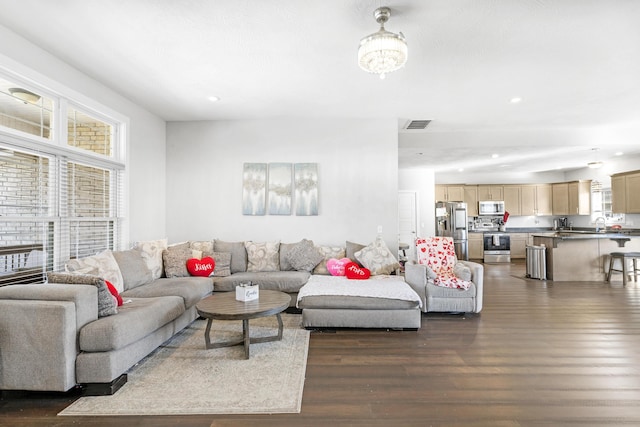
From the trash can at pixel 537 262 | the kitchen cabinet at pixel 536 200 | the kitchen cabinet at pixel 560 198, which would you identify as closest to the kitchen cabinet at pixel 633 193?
the kitchen cabinet at pixel 560 198

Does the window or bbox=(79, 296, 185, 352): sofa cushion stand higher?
the window

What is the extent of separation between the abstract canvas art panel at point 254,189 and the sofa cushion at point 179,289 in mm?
1469

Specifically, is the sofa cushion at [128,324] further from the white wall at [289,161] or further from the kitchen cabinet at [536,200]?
the kitchen cabinet at [536,200]

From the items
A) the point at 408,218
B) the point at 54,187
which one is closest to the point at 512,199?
the point at 408,218

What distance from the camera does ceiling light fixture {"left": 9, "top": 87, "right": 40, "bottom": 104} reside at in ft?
9.52

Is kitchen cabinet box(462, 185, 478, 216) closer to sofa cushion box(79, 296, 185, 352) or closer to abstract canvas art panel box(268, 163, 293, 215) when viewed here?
abstract canvas art panel box(268, 163, 293, 215)

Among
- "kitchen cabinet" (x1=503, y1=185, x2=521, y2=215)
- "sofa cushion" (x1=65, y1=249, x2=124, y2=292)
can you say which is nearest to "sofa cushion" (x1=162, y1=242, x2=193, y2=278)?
"sofa cushion" (x1=65, y1=249, x2=124, y2=292)

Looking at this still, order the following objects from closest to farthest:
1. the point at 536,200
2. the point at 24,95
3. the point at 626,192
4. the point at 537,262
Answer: the point at 24,95 < the point at 537,262 < the point at 626,192 < the point at 536,200

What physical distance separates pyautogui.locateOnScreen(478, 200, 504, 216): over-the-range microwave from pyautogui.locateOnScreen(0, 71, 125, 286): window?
9155 mm

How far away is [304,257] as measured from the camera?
4.63 metres

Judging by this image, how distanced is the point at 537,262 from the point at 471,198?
11.9 ft

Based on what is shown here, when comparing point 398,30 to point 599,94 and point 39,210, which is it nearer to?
point 599,94

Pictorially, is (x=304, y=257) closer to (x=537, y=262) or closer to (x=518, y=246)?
(x=537, y=262)

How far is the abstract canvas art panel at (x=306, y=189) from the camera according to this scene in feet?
17.0
